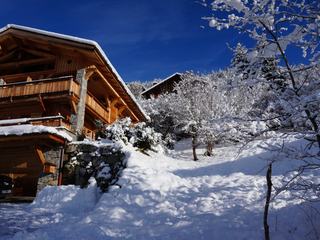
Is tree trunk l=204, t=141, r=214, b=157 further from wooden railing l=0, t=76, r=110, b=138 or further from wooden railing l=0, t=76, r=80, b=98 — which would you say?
wooden railing l=0, t=76, r=80, b=98

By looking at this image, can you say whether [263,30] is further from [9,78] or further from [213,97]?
[213,97]

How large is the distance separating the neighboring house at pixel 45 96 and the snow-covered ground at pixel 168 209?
2974 mm

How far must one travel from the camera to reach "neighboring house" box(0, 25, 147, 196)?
13.7 m

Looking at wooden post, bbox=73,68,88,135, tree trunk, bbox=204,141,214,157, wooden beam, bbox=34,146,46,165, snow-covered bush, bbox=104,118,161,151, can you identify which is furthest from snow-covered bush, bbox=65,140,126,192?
tree trunk, bbox=204,141,214,157

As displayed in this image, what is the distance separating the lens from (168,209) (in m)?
8.88

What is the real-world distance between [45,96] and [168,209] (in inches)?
409

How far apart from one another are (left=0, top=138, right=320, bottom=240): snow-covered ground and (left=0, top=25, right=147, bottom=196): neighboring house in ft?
9.76

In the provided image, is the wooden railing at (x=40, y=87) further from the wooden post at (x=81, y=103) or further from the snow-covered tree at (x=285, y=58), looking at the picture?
the snow-covered tree at (x=285, y=58)

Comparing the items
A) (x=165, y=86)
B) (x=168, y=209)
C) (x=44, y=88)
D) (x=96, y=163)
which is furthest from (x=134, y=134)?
(x=165, y=86)

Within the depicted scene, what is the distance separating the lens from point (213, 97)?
24.9 m

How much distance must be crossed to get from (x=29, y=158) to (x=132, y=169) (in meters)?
6.33

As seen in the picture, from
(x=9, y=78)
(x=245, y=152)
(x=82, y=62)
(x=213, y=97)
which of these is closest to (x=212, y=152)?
(x=213, y=97)

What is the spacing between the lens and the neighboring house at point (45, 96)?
13695 mm

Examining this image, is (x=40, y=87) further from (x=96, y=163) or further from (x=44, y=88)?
(x=96, y=163)
